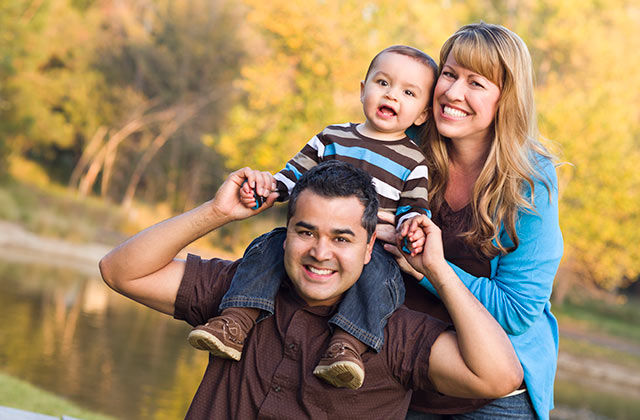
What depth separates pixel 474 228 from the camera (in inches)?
112

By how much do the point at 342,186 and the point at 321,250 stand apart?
0.80 ft

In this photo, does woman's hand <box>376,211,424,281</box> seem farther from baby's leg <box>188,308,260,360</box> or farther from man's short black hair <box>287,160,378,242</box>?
baby's leg <box>188,308,260,360</box>

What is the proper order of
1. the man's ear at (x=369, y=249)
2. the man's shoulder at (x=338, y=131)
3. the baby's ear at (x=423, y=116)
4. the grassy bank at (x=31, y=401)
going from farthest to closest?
the grassy bank at (x=31, y=401), the baby's ear at (x=423, y=116), the man's shoulder at (x=338, y=131), the man's ear at (x=369, y=249)

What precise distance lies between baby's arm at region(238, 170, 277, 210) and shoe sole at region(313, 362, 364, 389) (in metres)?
0.68

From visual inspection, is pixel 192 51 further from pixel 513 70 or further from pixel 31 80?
pixel 513 70

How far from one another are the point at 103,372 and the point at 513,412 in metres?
8.24

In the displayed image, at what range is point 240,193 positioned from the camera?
9.23 feet

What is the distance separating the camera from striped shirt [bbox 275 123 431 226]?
2.98 metres

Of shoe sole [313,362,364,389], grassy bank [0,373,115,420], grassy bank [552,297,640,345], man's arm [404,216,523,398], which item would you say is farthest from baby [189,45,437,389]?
grassy bank [552,297,640,345]

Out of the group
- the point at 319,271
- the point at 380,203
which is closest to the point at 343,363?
the point at 319,271

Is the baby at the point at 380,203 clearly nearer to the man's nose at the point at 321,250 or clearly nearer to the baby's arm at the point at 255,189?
the baby's arm at the point at 255,189

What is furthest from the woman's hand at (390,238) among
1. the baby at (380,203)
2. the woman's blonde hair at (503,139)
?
the woman's blonde hair at (503,139)

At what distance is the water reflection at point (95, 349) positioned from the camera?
9156 mm

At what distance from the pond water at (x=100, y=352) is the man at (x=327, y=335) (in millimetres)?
6459
